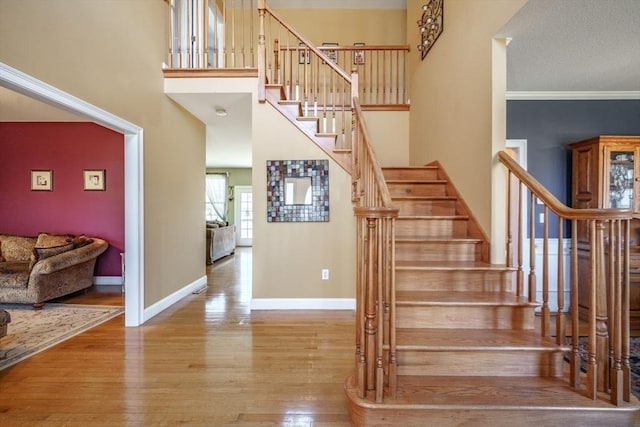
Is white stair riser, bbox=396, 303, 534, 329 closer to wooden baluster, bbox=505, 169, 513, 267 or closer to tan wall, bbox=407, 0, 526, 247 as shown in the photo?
wooden baluster, bbox=505, 169, 513, 267

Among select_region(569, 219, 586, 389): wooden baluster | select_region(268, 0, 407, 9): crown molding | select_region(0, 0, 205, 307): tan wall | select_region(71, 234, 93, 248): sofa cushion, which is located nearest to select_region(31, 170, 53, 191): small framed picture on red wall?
select_region(71, 234, 93, 248): sofa cushion

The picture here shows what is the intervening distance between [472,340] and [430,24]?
3547 millimetres

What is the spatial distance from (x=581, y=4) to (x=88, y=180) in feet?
19.8

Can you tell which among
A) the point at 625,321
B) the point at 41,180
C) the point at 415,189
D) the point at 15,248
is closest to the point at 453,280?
the point at 625,321

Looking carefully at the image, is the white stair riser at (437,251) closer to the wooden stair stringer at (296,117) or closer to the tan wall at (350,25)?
the wooden stair stringer at (296,117)

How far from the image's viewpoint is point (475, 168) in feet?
8.56

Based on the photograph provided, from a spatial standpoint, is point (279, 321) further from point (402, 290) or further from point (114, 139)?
point (114, 139)

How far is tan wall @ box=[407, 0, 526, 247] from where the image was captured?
2.38 m

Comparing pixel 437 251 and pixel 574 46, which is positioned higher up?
pixel 574 46

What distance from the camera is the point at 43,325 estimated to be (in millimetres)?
3025

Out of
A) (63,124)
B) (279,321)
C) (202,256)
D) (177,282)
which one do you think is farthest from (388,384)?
(63,124)

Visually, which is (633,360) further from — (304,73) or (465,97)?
(304,73)

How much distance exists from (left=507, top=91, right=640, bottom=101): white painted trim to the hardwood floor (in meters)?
3.18

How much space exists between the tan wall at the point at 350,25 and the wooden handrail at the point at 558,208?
4.16 meters
